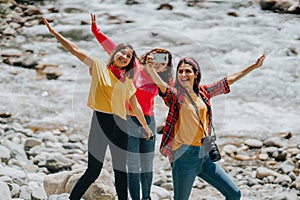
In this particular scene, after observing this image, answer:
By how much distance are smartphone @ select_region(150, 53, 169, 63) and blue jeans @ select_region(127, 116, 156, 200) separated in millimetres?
470

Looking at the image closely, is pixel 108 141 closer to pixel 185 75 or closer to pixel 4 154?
pixel 185 75

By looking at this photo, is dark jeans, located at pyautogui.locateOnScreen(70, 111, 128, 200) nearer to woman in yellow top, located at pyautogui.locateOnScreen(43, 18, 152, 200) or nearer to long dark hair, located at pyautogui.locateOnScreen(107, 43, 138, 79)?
woman in yellow top, located at pyautogui.locateOnScreen(43, 18, 152, 200)

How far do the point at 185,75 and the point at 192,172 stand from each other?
643 millimetres

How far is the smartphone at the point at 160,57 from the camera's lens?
4.30 meters

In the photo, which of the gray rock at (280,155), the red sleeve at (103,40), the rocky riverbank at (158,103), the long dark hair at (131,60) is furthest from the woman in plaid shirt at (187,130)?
the gray rock at (280,155)

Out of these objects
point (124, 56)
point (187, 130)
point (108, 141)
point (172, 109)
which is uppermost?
point (124, 56)

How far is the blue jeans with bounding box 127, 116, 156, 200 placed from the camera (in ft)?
14.8

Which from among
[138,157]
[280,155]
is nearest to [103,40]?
[138,157]

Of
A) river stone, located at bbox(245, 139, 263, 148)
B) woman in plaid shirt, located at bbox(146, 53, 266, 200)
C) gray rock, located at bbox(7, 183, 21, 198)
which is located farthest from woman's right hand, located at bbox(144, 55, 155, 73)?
river stone, located at bbox(245, 139, 263, 148)

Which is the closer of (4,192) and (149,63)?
(149,63)

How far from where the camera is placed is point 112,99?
173 inches

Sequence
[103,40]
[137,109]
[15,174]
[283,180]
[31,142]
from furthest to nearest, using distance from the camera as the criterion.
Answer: [31,142], [283,180], [15,174], [103,40], [137,109]

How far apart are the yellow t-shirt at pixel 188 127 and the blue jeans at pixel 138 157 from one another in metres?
0.37

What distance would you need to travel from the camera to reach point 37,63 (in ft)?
38.5
